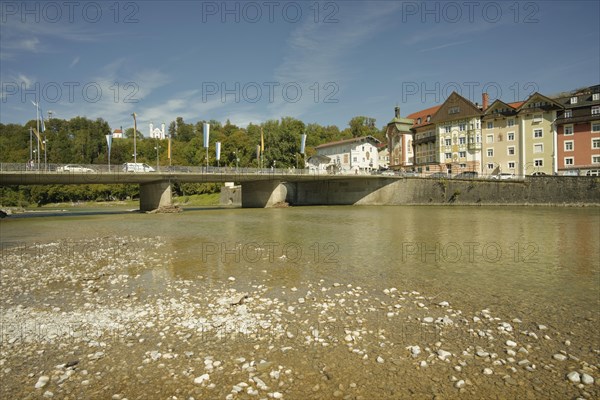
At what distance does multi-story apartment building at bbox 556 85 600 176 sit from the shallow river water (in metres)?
65.3

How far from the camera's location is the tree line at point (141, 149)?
374 feet

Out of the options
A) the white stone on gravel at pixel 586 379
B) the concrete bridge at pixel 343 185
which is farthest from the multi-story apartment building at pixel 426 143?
the white stone on gravel at pixel 586 379

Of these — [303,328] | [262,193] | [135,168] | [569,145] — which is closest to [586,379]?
[303,328]

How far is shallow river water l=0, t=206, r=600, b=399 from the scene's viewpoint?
6.00 metres

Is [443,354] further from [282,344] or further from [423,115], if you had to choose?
[423,115]

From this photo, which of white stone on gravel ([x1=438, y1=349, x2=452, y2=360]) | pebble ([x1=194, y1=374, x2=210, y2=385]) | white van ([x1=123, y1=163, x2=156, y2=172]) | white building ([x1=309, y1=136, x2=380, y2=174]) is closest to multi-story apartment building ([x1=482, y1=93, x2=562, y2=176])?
white building ([x1=309, y1=136, x2=380, y2=174])

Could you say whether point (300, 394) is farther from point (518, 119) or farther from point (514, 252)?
point (518, 119)

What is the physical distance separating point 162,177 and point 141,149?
12029cm

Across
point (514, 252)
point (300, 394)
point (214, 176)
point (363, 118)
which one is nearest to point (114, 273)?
point (300, 394)

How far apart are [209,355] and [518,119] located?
85736mm

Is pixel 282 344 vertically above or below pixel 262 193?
below

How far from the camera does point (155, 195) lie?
6306cm

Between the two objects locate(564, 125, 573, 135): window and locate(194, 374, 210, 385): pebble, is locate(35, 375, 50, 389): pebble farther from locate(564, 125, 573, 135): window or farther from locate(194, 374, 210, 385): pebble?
locate(564, 125, 573, 135): window

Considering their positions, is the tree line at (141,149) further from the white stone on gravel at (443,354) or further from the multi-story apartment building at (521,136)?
the white stone on gravel at (443,354)
